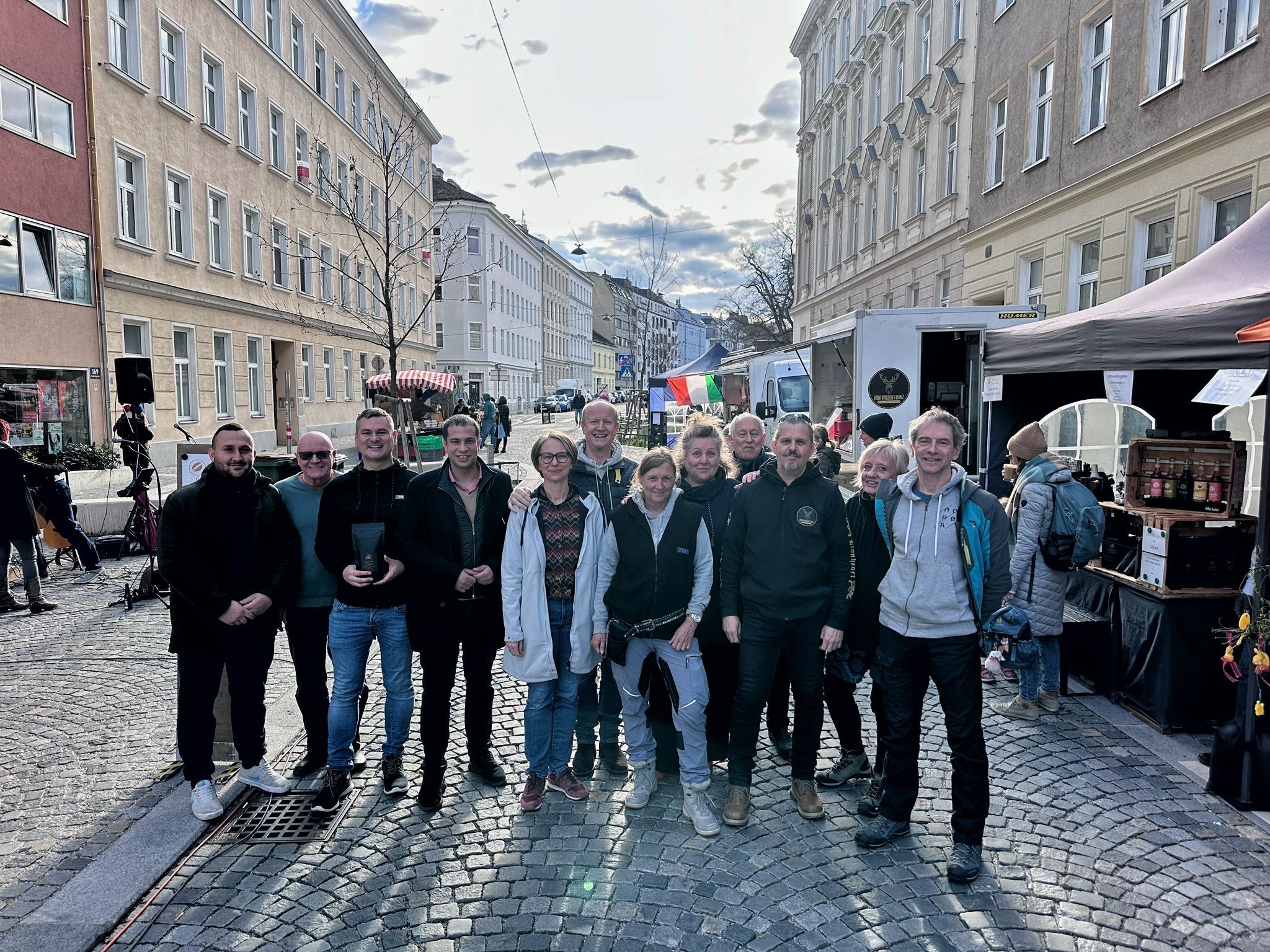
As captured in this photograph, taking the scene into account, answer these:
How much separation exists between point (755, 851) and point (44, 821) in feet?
10.9

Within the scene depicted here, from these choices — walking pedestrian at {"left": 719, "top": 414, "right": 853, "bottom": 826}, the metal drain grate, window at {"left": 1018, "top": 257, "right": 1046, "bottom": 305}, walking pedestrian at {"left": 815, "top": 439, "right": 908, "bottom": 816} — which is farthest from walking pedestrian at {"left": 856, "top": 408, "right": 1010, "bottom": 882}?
window at {"left": 1018, "top": 257, "right": 1046, "bottom": 305}

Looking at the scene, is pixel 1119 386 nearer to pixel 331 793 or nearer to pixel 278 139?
pixel 331 793

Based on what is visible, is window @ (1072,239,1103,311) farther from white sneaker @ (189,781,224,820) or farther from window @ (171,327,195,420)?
window @ (171,327,195,420)

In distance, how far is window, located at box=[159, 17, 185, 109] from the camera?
18.5m

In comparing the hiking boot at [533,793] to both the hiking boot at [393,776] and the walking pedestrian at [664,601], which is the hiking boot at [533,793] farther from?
the hiking boot at [393,776]

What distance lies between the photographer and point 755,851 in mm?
3588

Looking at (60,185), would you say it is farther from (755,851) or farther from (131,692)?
(755,851)

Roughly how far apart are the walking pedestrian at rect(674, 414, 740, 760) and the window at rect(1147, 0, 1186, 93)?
1093cm

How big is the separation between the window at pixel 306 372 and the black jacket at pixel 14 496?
19229 mm

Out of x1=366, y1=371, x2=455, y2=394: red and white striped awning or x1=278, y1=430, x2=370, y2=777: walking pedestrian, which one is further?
x1=366, y1=371, x2=455, y2=394: red and white striped awning

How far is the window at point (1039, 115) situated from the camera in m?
14.7

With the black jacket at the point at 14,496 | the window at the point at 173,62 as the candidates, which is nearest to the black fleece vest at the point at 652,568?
the black jacket at the point at 14,496

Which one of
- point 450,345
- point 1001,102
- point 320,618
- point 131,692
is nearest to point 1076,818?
point 320,618

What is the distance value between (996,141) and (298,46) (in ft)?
70.3
